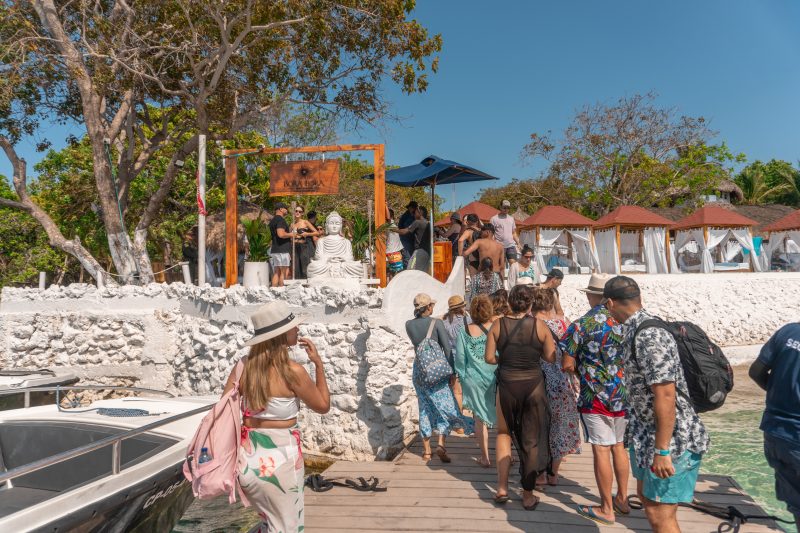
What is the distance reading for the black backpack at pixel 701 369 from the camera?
2742mm

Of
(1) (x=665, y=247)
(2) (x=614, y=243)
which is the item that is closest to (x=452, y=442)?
(2) (x=614, y=243)

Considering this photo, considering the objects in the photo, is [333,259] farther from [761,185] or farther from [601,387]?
[761,185]

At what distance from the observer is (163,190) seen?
10609 mm

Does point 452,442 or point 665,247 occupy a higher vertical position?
point 665,247

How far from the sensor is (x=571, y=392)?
4.44 metres

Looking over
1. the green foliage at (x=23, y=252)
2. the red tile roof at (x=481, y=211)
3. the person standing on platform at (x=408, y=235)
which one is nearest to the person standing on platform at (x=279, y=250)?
the person standing on platform at (x=408, y=235)

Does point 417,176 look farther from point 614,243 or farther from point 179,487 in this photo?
point 614,243

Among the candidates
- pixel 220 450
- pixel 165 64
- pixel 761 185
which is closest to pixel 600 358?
pixel 220 450

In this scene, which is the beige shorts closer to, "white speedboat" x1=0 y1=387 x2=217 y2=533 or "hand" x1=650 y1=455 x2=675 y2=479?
"hand" x1=650 y1=455 x2=675 y2=479

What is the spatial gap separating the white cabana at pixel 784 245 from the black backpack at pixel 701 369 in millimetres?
19513

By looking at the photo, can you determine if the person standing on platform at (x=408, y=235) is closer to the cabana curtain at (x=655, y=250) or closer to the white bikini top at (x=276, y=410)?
the white bikini top at (x=276, y=410)

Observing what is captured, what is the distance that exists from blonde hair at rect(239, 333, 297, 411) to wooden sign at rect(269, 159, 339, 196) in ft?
20.0

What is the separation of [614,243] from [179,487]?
15452 mm

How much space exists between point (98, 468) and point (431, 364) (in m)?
2.94
